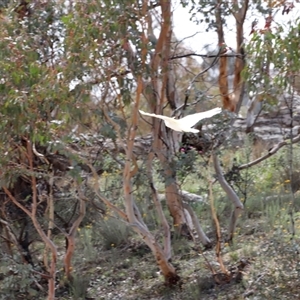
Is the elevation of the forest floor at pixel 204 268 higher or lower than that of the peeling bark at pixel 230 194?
lower

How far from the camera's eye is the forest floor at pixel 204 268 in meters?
5.42

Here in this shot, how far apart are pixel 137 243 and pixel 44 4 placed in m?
3.22

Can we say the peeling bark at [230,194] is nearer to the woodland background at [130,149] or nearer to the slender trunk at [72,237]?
the woodland background at [130,149]

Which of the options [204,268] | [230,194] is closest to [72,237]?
[204,268]

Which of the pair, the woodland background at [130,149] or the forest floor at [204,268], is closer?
the woodland background at [130,149]

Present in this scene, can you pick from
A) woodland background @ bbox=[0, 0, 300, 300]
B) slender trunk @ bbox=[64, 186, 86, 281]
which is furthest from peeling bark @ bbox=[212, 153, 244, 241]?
slender trunk @ bbox=[64, 186, 86, 281]

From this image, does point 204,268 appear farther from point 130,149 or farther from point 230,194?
Result: point 130,149

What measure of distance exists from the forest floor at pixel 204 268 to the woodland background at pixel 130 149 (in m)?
0.02

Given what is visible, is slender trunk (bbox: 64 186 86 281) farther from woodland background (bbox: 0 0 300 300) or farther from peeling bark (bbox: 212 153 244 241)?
peeling bark (bbox: 212 153 244 241)

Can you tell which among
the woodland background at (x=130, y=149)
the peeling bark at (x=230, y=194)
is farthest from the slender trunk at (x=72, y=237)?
the peeling bark at (x=230, y=194)

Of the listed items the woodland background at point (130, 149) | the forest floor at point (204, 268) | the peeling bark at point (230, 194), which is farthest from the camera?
the peeling bark at point (230, 194)

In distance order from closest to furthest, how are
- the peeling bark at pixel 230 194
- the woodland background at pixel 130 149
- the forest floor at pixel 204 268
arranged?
1. the woodland background at pixel 130 149
2. the forest floor at pixel 204 268
3. the peeling bark at pixel 230 194

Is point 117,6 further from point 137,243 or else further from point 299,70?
point 137,243

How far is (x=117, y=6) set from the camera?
494cm
